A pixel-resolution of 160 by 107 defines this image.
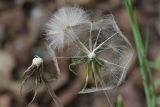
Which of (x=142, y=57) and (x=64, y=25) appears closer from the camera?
(x=64, y=25)

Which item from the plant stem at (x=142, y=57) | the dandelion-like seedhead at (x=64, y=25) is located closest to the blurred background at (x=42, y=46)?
the plant stem at (x=142, y=57)

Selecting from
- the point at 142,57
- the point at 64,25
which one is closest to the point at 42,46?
the point at 142,57

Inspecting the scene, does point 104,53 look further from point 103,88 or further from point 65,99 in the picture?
point 65,99

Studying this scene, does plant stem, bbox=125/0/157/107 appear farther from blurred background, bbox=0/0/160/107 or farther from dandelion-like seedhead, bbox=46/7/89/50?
blurred background, bbox=0/0/160/107

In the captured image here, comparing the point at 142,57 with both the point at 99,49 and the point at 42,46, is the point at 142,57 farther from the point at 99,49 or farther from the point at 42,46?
the point at 42,46

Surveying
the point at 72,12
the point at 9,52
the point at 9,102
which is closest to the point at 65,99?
the point at 9,102

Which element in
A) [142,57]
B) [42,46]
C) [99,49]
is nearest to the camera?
[99,49]
